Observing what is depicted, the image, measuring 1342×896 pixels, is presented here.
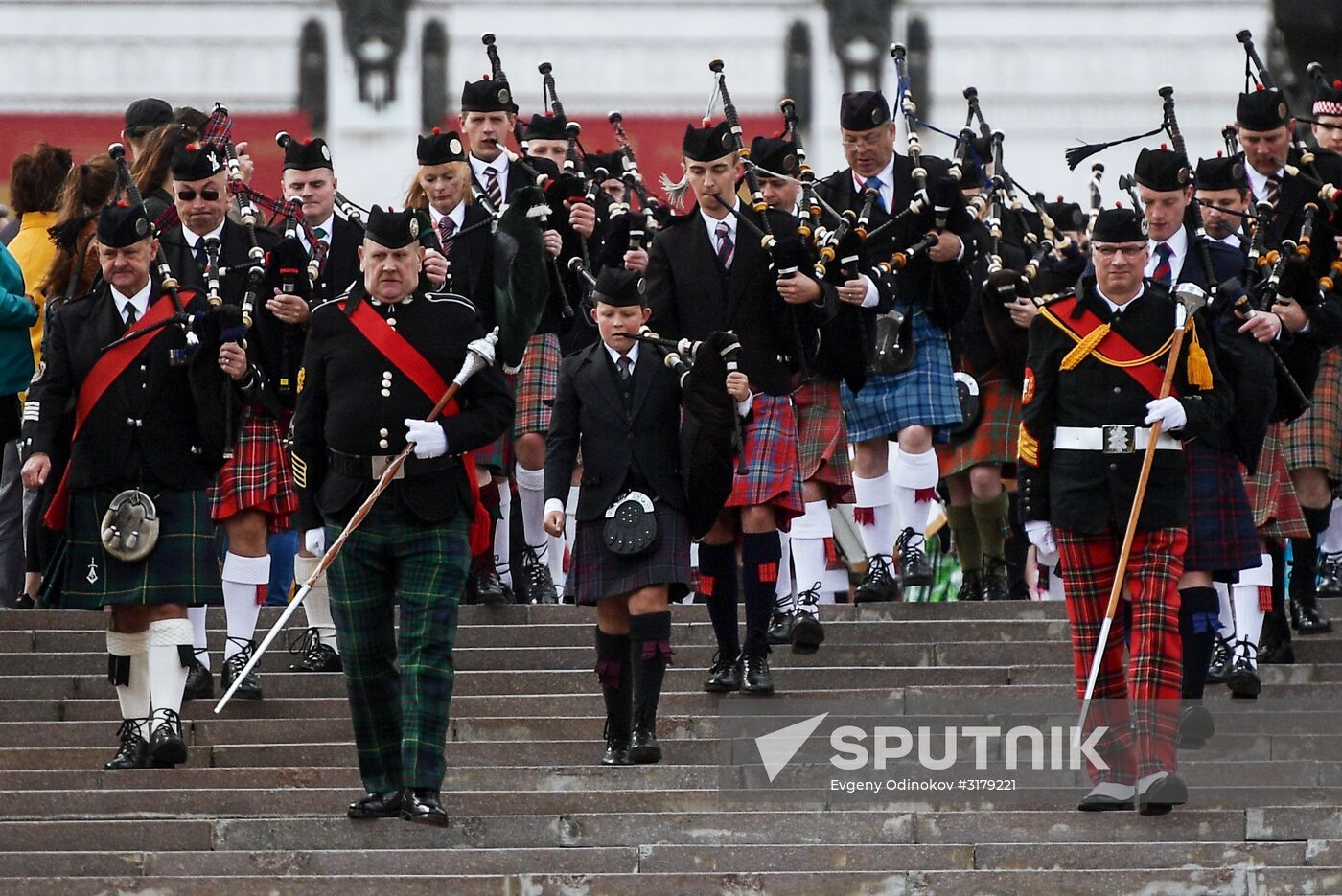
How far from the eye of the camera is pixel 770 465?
10.0m

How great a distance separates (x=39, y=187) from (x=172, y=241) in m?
1.22

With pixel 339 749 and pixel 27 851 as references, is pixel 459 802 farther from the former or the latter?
pixel 27 851

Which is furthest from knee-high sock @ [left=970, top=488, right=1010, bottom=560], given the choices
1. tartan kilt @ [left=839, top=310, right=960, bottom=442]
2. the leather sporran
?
the leather sporran

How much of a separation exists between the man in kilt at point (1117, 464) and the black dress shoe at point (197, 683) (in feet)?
10.1

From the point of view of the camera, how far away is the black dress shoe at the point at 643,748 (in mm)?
9305

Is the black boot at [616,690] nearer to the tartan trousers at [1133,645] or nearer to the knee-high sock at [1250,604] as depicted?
the tartan trousers at [1133,645]

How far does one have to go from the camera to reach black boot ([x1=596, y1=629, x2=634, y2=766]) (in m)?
9.34

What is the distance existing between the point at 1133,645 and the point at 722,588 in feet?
5.29

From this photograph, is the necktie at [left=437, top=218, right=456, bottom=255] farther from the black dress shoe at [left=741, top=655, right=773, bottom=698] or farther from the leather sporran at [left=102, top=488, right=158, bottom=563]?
the black dress shoe at [left=741, top=655, right=773, bottom=698]

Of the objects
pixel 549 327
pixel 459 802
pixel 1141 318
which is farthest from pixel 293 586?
pixel 1141 318

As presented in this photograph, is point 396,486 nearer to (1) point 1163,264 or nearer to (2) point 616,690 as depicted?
(2) point 616,690

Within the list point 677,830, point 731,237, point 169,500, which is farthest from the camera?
point 731,237

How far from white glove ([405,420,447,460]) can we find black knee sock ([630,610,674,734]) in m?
0.95

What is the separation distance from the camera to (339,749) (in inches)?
383
